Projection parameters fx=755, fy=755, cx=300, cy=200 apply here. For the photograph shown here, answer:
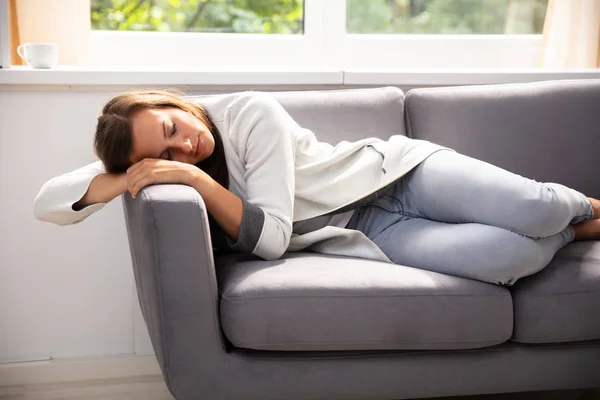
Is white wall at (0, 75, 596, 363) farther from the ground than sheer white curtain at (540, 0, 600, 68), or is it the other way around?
sheer white curtain at (540, 0, 600, 68)

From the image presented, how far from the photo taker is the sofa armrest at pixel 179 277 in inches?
60.3

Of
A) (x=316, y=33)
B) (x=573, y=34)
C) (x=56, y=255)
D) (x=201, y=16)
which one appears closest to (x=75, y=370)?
(x=56, y=255)

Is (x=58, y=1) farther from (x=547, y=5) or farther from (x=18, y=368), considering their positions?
(x=547, y=5)

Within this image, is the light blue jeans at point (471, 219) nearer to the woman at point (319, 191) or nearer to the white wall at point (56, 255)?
the woman at point (319, 191)

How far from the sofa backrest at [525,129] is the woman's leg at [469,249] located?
0.38m

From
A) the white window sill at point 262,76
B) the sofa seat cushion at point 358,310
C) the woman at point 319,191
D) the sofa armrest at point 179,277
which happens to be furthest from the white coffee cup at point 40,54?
the sofa seat cushion at point 358,310

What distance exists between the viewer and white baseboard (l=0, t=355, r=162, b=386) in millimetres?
2320

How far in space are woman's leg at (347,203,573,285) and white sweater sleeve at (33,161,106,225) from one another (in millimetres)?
722

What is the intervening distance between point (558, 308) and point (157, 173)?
924mm

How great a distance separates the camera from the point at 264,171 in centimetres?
177

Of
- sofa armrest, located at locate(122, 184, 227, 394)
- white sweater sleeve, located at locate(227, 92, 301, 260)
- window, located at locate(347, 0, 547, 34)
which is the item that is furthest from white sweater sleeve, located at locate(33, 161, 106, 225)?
window, located at locate(347, 0, 547, 34)

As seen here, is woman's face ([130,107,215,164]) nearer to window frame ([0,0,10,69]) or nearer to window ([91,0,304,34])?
window frame ([0,0,10,69])

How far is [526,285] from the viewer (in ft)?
5.52

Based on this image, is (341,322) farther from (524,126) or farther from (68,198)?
(524,126)
